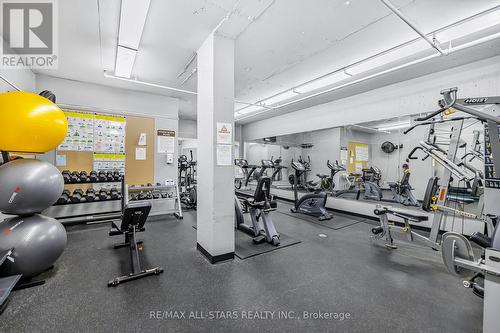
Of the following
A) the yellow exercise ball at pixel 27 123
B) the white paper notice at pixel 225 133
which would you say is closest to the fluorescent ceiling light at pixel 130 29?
the yellow exercise ball at pixel 27 123

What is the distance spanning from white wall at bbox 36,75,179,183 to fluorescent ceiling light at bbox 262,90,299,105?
2.67 meters

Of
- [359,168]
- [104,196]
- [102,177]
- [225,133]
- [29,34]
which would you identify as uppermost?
[29,34]

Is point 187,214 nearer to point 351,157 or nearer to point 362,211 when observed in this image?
point 362,211

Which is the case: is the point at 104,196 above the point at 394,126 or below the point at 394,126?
below

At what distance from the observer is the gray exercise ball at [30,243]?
2039mm

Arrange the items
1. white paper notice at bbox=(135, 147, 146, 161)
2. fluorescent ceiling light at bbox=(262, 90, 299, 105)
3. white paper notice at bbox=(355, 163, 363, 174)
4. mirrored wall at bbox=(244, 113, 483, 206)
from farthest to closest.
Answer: white paper notice at bbox=(355, 163, 363, 174)
fluorescent ceiling light at bbox=(262, 90, 299, 105)
white paper notice at bbox=(135, 147, 146, 161)
mirrored wall at bbox=(244, 113, 483, 206)

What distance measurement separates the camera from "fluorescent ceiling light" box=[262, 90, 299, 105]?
17.5 feet

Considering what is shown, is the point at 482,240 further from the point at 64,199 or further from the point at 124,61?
the point at 64,199

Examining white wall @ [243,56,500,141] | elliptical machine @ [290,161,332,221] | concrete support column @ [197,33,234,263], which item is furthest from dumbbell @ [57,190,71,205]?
white wall @ [243,56,500,141]

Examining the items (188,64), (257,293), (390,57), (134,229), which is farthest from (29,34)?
(390,57)

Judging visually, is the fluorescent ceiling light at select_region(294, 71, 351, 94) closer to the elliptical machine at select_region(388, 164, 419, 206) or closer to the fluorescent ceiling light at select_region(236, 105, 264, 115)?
the fluorescent ceiling light at select_region(236, 105, 264, 115)

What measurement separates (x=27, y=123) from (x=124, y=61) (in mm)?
2077

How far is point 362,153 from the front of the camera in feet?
19.9

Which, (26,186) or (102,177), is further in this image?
(102,177)
